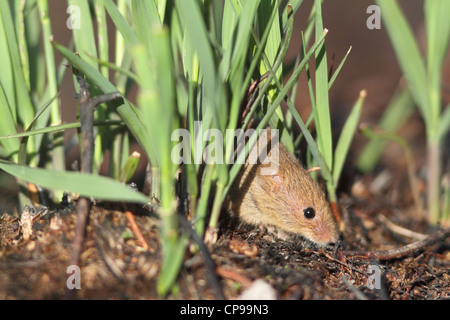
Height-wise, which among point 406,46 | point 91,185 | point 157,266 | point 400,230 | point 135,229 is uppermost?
point 406,46

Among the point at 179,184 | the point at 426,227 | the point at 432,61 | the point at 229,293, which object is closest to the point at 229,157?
the point at 179,184

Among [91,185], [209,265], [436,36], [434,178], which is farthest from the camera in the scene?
[434,178]

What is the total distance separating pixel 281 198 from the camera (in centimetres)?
234

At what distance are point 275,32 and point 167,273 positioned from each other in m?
1.14

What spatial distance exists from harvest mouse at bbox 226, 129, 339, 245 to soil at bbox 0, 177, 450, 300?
17 centimetres

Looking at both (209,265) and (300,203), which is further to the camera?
(300,203)

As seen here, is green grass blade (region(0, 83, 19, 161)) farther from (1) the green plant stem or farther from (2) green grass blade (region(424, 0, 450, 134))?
(1) the green plant stem

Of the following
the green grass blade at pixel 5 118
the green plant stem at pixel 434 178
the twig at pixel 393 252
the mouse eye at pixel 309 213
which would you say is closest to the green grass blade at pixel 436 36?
the green plant stem at pixel 434 178

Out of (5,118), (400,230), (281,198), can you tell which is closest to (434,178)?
(400,230)

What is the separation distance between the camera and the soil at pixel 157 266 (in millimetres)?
1516

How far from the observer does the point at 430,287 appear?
2.03 metres

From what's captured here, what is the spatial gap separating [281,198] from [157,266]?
963 millimetres

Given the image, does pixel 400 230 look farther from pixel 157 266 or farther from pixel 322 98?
pixel 157 266

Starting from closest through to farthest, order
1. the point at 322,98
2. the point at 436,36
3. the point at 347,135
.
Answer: the point at 322,98 < the point at 436,36 < the point at 347,135
